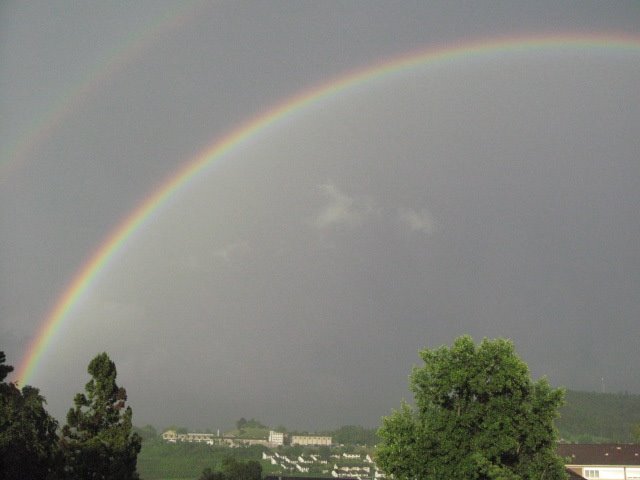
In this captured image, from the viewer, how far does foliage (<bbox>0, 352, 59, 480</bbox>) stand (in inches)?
1512

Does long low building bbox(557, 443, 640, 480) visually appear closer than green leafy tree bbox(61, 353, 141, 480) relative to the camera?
No

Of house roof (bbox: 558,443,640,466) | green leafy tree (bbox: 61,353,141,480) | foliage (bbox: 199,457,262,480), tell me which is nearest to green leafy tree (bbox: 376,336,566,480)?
green leafy tree (bbox: 61,353,141,480)

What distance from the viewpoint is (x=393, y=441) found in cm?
4022

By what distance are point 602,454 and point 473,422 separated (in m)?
84.2

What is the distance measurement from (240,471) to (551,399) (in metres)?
70.0

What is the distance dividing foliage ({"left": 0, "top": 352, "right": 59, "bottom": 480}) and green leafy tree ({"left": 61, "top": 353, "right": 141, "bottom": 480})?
3073 mm

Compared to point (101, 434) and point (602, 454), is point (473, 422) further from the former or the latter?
point (602, 454)

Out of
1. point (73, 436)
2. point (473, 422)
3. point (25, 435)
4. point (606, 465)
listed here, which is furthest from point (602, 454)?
point (25, 435)

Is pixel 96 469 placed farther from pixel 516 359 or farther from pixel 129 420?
pixel 516 359

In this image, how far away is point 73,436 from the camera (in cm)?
4731

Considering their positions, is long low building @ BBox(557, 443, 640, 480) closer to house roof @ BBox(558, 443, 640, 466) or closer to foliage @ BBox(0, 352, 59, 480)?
house roof @ BBox(558, 443, 640, 466)

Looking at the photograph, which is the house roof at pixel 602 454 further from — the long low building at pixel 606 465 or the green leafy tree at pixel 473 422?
the green leafy tree at pixel 473 422

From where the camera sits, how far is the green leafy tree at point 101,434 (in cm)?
4531

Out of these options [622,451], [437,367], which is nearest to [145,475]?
[622,451]
